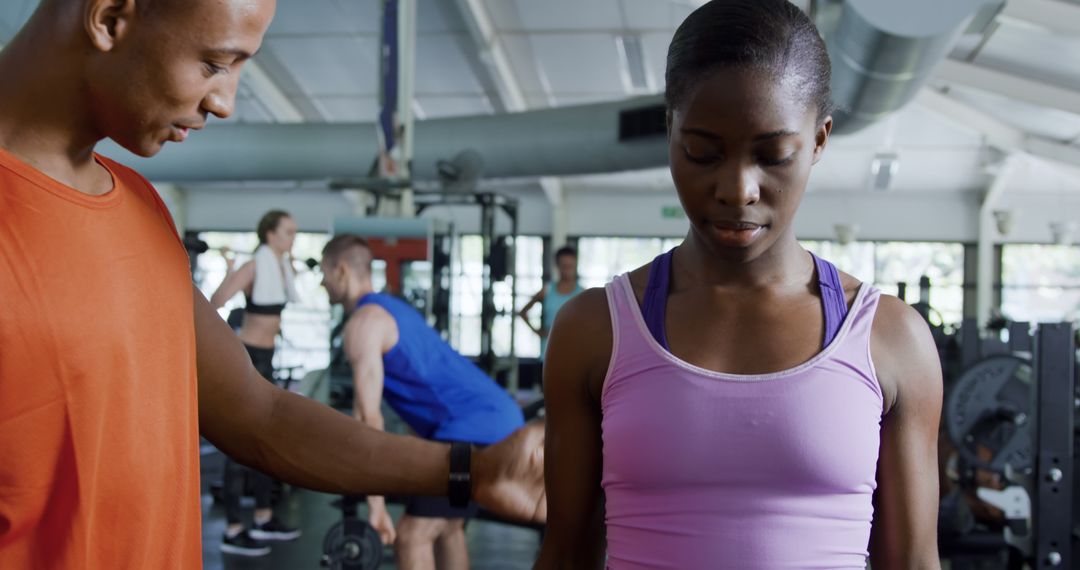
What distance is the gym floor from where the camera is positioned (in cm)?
371

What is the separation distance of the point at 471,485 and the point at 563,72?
25.6ft

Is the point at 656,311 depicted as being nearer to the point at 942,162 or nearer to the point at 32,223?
the point at 32,223

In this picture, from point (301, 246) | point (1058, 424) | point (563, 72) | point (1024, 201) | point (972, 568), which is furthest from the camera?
point (301, 246)

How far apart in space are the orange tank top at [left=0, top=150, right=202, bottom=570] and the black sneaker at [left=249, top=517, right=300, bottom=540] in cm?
332

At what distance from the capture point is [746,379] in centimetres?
90

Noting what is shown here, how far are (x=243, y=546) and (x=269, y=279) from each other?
1.16 meters

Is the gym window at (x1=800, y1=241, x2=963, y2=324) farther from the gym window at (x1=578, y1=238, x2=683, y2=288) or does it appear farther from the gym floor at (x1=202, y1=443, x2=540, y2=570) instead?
the gym floor at (x1=202, y1=443, x2=540, y2=570)

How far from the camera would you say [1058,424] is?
2.76 metres

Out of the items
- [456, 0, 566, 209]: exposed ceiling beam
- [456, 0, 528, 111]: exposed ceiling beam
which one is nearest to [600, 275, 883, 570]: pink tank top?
[456, 0, 566, 209]: exposed ceiling beam

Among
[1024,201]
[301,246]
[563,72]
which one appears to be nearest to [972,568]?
[563,72]

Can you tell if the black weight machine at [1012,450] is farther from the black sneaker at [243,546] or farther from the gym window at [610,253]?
the gym window at [610,253]

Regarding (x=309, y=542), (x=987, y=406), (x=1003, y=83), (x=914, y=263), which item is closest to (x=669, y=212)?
A: (x=914, y=263)

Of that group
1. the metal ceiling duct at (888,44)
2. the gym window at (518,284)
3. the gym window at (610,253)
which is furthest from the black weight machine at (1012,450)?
the gym window at (610,253)

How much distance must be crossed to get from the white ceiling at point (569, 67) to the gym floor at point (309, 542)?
347cm
